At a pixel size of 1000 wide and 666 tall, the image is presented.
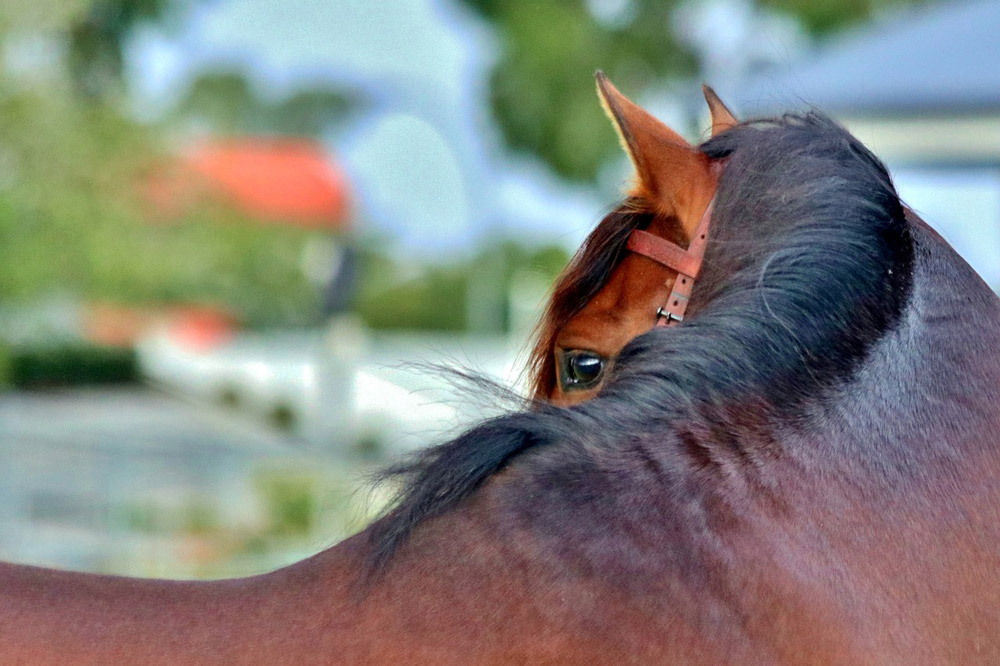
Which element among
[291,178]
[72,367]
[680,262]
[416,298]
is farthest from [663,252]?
[416,298]

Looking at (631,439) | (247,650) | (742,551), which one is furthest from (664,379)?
(247,650)

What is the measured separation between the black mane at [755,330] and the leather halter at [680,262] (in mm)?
25

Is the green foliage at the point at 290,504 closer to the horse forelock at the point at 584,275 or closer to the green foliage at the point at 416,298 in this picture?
the horse forelock at the point at 584,275

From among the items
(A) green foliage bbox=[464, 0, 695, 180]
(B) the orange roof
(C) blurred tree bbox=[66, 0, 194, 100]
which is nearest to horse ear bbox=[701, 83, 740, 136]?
(C) blurred tree bbox=[66, 0, 194, 100]

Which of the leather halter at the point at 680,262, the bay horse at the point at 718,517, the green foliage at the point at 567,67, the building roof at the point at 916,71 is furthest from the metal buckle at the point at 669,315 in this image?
the green foliage at the point at 567,67

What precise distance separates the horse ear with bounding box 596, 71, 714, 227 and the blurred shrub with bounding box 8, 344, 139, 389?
16.6m

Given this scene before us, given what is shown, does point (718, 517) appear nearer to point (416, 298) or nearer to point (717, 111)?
point (717, 111)

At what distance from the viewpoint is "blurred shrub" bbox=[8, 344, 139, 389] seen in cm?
1755

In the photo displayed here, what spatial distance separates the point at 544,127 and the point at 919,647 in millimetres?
19417

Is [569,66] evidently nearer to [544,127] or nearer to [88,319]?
[544,127]

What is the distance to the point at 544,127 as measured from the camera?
20.2 metres

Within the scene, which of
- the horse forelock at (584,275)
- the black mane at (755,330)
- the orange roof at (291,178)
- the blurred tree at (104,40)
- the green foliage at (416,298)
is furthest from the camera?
the green foliage at (416,298)

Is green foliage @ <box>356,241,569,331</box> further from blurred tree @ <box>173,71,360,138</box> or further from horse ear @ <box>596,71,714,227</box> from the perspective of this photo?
horse ear @ <box>596,71,714,227</box>

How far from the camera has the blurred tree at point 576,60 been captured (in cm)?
1912
